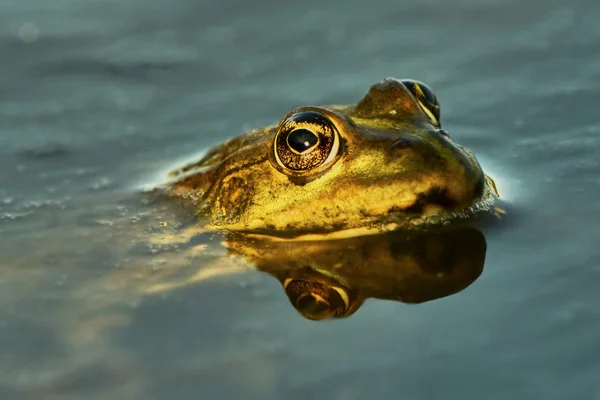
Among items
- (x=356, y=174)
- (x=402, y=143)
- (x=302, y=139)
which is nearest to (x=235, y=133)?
(x=302, y=139)

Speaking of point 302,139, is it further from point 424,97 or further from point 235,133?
Result: point 235,133

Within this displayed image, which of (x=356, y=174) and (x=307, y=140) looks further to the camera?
(x=307, y=140)

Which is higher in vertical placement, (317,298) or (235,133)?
(235,133)

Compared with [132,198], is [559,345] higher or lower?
lower

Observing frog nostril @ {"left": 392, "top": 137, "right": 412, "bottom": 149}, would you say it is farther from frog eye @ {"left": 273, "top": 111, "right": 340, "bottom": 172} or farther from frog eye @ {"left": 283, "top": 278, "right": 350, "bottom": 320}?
frog eye @ {"left": 283, "top": 278, "right": 350, "bottom": 320}

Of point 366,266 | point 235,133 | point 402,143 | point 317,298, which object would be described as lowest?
point 317,298

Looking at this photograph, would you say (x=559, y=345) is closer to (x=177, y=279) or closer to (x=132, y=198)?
(x=177, y=279)

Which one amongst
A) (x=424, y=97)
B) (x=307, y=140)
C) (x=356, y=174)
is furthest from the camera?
(x=424, y=97)

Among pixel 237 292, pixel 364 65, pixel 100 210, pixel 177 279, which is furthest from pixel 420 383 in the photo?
pixel 364 65

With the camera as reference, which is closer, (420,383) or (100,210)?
(420,383)
